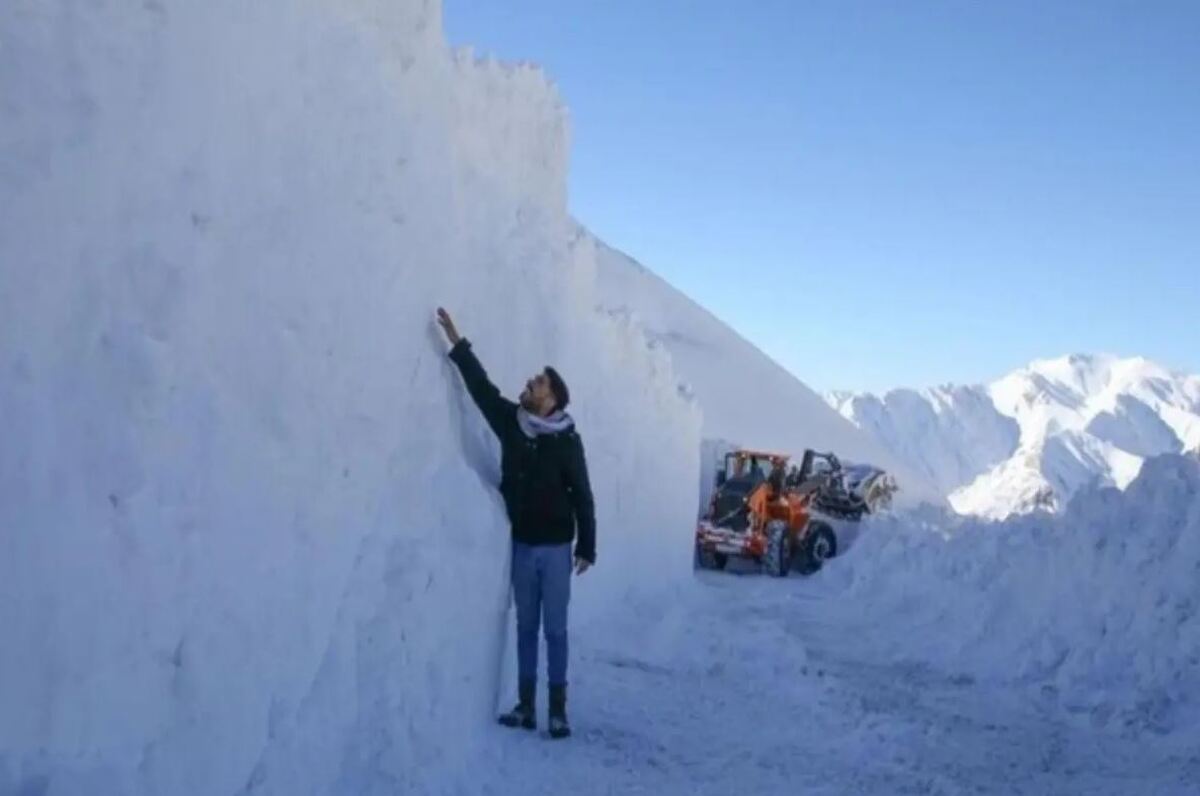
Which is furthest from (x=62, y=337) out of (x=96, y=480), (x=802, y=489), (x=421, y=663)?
(x=802, y=489)

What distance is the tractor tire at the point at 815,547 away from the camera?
20766mm

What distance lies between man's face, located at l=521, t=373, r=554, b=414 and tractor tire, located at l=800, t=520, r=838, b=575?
14697 mm

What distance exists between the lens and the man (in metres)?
6.45

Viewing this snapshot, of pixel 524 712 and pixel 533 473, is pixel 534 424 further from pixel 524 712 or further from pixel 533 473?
pixel 524 712

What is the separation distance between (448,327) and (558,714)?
6.71ft

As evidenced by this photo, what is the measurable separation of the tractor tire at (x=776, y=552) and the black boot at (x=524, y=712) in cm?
1371

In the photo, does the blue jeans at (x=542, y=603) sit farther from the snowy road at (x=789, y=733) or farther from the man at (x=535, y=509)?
the snowy road at (x=789, y=733)

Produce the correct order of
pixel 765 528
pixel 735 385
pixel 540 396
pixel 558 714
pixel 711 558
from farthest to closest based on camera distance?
pixel 735 385 < pixel 711 558 < pixel 765 528 < pixel 540 396 < pixel 558 714

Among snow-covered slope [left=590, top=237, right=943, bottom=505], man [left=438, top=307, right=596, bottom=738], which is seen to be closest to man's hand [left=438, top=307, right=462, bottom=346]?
man [left=438, top=307, right=596, bottom=738]

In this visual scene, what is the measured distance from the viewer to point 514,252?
28.3 ft

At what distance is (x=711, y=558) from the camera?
69.2ft

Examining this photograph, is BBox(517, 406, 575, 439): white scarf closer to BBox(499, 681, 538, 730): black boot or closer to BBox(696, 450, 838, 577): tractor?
BBox(499, 681, 538, 730): black boot

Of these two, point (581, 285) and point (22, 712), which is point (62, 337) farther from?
point (581, 285)

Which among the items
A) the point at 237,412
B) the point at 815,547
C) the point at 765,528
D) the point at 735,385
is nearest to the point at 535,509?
the point at 237,412
